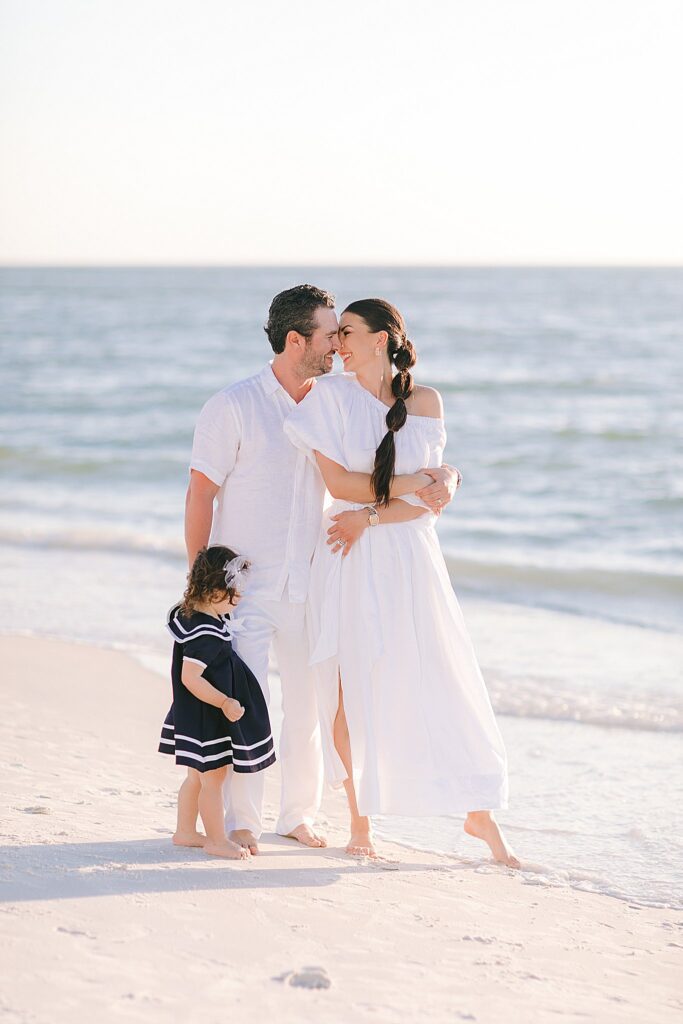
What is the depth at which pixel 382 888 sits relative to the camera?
389cm

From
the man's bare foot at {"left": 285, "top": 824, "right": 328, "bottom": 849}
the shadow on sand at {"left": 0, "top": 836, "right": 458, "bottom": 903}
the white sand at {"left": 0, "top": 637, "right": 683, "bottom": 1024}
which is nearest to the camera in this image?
the white sand at {"left": 0, "top": 637, "right": 683, "bottom": 1024}

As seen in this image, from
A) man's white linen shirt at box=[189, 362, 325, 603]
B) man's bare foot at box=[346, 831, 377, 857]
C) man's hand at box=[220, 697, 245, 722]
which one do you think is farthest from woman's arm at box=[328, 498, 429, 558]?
man's bare foot at box=[346, 831, 377, 857]

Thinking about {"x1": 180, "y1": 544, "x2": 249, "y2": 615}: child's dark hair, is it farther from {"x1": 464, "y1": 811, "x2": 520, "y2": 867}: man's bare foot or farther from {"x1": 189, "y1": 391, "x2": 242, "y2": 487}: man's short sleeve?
{"x1": 464, "y1": 811, "x2": 520, "y2": 867}: man's bare foot

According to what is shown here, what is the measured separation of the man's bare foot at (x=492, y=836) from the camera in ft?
14.1

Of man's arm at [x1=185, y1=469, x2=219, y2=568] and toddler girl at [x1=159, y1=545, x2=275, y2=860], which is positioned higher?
man's arm at [x1=185, y1=469, x2=219, y2=568]

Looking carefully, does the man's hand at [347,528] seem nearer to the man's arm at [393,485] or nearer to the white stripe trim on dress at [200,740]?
the man's arm at [393,485]

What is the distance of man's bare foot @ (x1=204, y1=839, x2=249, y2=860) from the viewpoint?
401 cm

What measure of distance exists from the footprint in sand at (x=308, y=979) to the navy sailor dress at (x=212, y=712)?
102 cm

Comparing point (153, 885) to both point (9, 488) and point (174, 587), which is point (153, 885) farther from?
point (9, 488)

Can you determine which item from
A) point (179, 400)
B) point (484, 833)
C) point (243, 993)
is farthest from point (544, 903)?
point (179, 400)

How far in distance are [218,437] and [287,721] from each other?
104 cm

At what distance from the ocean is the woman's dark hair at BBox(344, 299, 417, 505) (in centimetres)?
144

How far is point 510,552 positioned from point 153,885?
7841mm

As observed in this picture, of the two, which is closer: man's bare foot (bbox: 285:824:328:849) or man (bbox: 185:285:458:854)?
man (bbox: 185:285:458:854)
